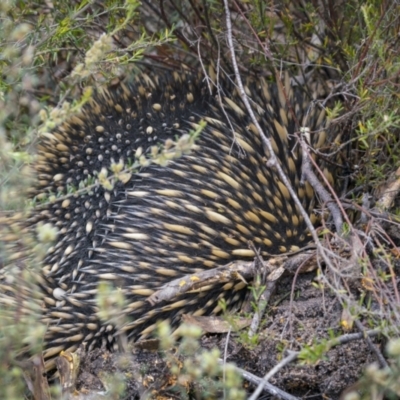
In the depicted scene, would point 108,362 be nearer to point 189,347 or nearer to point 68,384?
point 68,384

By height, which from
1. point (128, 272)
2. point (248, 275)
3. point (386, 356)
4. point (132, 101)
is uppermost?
point (132, 101)

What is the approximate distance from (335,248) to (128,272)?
730 mm

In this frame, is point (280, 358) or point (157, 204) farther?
point (157, 204)

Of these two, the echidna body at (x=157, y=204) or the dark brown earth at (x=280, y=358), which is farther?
the echidna body at (x=157, y=204)

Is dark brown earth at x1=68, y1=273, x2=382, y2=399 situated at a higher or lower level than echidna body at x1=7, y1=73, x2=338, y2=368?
lower

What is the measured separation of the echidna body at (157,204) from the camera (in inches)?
103

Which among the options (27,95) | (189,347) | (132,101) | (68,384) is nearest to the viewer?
(189,347)

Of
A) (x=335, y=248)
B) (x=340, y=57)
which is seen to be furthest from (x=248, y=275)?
(x=340, y=57)

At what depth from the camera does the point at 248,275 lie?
2602 mm

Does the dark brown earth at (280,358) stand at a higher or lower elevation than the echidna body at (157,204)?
lower

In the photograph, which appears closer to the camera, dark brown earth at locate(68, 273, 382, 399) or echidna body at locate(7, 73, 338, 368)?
dark brown earth at locate(68, 273, 382, 399)

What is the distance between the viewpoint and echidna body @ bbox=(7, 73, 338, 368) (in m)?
2.61

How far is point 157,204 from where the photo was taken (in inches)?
106

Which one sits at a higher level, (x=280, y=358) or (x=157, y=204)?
(x=157, y=204)
